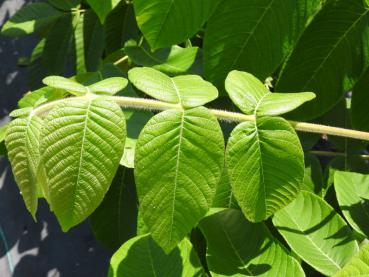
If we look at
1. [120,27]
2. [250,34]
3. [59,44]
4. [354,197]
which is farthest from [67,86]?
[59,44]

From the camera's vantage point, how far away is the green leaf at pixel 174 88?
2.63 feet

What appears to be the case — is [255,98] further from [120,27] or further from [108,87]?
[120,27]

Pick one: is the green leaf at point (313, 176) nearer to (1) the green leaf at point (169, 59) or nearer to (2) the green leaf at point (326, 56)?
(2) the green leaf at point (326, 56)

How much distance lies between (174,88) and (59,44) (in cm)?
106

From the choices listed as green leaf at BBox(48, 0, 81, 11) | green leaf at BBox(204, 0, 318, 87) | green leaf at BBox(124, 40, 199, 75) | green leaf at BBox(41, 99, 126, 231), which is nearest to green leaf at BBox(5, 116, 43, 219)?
green leaf at BBox(41, 99, 126, 231)

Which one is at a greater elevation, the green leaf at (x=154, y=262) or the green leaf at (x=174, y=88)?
the green leaf at (x=174, y=88)

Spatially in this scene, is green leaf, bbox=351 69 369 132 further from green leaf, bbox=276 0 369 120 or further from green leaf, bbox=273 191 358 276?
green leaf, bbox=273 191 358 276

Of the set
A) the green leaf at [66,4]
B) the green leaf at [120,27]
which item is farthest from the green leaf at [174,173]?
the green leaf at [66,4]

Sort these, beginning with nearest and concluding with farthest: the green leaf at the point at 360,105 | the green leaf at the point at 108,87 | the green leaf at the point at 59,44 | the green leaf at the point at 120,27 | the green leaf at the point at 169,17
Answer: the green leaf at the point at 108,87 → the green leaf at the point at 169,17 → the green leaf at the point at 360,105 → the green leaf at the point at 120,27 → the green leaf at the point at 59,44

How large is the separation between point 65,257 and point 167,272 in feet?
7.20

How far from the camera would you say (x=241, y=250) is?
3.32 ft

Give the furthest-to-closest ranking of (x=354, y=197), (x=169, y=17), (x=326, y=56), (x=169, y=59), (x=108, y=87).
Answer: (x=169, y=59)
(x=354, y=197)
(x=326, y=56)
(x=169, y=17)
(x=108, y=87)

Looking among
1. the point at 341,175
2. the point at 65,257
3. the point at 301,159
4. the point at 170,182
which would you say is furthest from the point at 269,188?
the point at 65,257

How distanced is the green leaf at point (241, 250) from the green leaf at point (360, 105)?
0.35m
